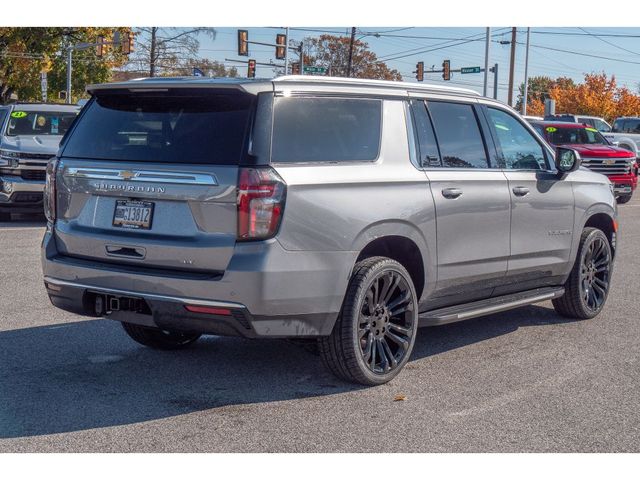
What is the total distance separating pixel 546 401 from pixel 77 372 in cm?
295

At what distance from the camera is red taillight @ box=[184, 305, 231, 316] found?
5.05m

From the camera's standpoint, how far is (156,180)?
5.24 meters

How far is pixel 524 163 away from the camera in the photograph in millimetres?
7234

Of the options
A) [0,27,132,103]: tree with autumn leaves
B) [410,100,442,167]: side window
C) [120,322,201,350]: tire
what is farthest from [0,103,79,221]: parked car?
[0,27,132,103]: tree with autumn leaves

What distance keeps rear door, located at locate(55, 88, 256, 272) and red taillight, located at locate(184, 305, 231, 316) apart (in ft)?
0.69

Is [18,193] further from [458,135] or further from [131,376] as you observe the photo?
[458,135]

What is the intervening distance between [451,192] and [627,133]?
101ft

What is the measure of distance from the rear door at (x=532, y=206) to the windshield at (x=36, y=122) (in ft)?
36.2

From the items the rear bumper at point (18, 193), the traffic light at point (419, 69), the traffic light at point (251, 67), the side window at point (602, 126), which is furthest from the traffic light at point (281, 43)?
the rear bumper at point (18, 193)

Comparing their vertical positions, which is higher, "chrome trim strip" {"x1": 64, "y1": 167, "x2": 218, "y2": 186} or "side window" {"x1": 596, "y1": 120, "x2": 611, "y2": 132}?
"side window" {"x1": 596, "y1": 120, "x2": 611, "y2": 132}

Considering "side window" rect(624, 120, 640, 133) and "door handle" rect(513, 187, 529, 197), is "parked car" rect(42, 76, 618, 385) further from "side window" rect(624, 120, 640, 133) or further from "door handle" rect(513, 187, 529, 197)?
"side window" rect(624, 120, 640, 133)

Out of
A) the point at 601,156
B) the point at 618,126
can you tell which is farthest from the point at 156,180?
the point at 618,126

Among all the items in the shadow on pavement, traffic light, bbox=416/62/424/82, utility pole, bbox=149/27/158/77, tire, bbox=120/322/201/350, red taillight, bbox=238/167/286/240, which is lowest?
the shadow on pavement

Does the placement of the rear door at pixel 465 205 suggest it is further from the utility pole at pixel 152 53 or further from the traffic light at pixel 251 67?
the utility pole at pixel 152 53
